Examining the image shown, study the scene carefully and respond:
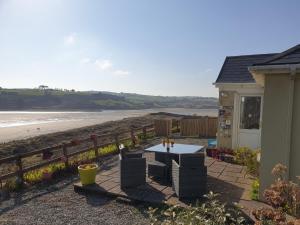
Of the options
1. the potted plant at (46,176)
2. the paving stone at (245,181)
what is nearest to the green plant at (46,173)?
the potted plant at (46,176)

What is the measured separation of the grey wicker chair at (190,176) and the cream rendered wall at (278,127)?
4.11 feet

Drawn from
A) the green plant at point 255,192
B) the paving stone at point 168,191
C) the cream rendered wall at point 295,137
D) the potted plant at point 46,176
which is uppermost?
the cream rendered wall at point 295,137

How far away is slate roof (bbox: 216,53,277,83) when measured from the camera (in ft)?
35.5

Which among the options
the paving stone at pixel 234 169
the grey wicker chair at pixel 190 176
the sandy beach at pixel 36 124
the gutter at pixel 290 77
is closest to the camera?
the gutter at pixel 290 77

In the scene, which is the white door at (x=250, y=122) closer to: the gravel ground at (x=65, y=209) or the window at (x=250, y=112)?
the window at (x=250, y=112)

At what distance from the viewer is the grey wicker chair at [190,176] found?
5938 mm

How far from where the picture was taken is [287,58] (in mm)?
5418

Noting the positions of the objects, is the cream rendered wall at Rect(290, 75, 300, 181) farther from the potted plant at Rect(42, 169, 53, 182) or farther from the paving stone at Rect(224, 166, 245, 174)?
the potted plant at Rect(42, 169, 53, 182)

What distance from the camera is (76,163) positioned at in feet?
30.5

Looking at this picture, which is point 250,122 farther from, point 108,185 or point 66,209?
point 66,209

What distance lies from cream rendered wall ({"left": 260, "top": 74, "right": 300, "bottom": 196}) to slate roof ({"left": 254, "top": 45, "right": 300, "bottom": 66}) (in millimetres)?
288

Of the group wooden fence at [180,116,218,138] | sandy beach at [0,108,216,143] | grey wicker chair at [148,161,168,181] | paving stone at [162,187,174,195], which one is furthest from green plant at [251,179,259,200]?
sandy beach at [0,108,216,143]

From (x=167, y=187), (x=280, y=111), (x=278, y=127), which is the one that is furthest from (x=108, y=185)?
(x=280, y=111)

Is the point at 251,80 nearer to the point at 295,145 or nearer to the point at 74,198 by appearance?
the point at 295,145
